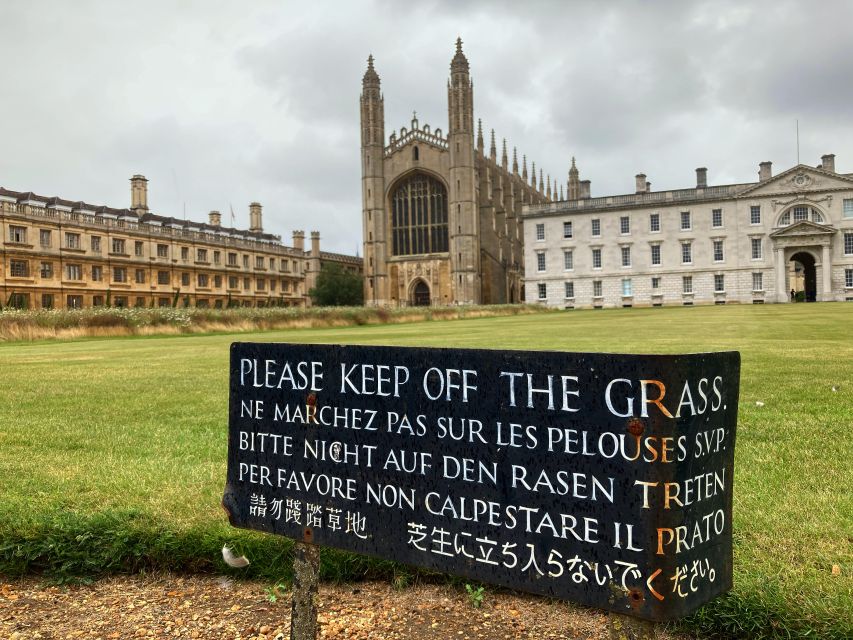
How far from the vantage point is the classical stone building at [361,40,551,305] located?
6838 centimetres

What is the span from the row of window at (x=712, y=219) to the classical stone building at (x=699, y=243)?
0.28 ft

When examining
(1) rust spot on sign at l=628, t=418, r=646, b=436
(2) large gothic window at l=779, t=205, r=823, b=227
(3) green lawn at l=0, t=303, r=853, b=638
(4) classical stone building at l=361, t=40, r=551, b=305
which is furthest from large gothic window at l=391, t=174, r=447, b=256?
(1) rust spot on sign at l=628, t=418, r=646, b=436

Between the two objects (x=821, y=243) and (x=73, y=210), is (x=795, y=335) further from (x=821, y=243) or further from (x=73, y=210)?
(x=73, y=210)

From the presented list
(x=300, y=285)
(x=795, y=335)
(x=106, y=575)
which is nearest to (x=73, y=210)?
(x=300, y=285)

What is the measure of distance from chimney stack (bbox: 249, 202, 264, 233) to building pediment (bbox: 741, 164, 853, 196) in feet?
174

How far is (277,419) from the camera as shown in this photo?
255 cm

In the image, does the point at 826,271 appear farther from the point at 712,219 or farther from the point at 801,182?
the point at 712,219

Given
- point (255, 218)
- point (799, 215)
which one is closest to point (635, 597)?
point (799, 215)

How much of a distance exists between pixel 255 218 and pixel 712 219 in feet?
170

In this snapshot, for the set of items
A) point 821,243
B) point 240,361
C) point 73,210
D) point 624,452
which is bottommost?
point 624,452

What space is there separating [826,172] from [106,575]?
6215 cm

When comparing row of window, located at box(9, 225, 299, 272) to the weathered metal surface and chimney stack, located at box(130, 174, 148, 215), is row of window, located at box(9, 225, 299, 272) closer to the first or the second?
chimney stack, located at box(130, 174, 148, 215)

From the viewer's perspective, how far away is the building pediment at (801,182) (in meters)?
53.8

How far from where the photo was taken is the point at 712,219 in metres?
58.6
